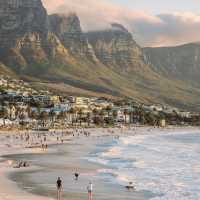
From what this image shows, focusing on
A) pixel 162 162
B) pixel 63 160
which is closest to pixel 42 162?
pixel 63 160

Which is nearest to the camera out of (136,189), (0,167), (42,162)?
(136,189)

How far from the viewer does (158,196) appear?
137 feet

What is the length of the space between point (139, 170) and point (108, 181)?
35.3ft

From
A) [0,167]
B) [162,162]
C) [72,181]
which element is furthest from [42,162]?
[72,181]

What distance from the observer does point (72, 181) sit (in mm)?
49219

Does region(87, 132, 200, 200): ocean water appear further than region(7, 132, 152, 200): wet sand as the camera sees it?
Yes

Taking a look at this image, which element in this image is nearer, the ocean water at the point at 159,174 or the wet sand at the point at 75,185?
the wet sand at the point at 75,185

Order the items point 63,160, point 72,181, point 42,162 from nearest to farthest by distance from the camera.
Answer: point 72,181 < point 42,162 < point 63,160

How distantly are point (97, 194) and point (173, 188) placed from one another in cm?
748

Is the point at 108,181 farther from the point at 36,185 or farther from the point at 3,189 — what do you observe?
the point at 3,189

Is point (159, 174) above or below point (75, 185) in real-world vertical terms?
below

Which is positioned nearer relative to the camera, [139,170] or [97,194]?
[97,194]

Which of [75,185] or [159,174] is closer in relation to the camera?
[75,185]

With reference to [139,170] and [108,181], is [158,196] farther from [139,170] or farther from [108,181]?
[139,170]
